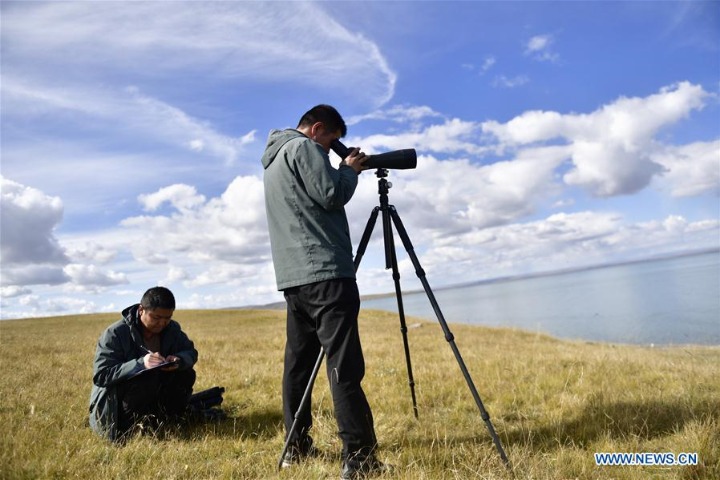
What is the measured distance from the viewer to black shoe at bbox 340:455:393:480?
9.79 ft

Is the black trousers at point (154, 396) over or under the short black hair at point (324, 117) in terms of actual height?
under

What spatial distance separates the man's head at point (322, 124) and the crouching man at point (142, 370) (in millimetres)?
2239

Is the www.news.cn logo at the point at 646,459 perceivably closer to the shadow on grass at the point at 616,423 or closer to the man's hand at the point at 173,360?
the shadow on grass at the point at 616,423

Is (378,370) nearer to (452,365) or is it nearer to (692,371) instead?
(452,365)

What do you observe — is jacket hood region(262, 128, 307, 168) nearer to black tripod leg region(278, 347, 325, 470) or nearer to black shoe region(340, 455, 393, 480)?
black tripod leg region(278, 347, 325, 470)

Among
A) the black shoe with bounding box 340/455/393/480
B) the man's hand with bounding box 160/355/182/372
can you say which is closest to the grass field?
the black shoe with bounding box 340/455/393/480

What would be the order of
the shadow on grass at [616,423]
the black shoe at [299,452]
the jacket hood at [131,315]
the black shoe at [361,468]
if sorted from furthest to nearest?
the jacket hood at [131,315] < the shadow on grass at [616,423] < the black shoe at [299,452] < the black shoe at [361,468]

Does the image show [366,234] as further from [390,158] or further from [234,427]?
[234,427]

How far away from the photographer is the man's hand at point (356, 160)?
11.1 feet

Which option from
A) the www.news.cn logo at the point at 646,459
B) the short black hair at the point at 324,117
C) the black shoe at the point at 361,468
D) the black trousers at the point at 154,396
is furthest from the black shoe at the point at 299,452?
the short black hair at the point at 324,117

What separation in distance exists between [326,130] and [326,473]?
264 cm

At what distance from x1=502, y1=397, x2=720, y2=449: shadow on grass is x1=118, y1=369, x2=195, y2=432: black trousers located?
127 inches

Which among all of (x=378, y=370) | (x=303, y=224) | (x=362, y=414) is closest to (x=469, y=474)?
(x=362, y=414)

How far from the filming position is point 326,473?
10.6 feet
